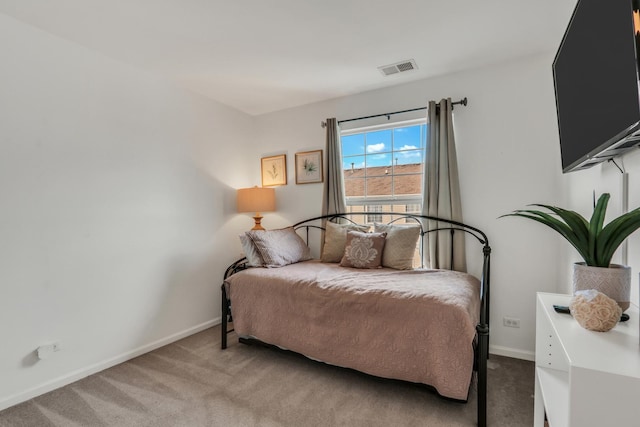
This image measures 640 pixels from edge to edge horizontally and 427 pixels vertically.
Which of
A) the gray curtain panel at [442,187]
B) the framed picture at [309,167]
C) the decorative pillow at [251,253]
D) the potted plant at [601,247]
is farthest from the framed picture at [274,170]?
the potted plant at [601,247]

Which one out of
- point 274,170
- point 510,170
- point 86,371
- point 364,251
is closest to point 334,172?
point 274,170

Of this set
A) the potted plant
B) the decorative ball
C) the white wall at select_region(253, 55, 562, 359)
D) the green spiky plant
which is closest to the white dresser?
the decorative ball

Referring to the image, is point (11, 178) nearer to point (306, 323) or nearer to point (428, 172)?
point (306, 323)

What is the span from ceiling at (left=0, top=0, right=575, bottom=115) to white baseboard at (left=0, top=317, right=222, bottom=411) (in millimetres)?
2417

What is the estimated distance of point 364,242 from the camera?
275 centimetres

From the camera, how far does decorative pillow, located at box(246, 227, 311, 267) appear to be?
2.81 meters

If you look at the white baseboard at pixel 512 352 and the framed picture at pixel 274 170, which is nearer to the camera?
the white baseboard at pixel 512 352

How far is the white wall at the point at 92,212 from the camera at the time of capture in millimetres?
1958

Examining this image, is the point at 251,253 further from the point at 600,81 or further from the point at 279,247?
the point at 600,81

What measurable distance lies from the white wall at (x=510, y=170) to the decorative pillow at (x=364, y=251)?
827mm

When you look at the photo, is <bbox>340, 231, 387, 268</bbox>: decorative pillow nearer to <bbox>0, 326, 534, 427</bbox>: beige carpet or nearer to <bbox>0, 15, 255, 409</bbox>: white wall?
<bbox>0, 326, 534, 427</bbox>: beige carpet

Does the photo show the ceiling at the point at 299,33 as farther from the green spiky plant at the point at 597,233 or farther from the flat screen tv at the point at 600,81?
the green spiky plant at the point at 597,233

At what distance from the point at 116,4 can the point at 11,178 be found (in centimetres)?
128

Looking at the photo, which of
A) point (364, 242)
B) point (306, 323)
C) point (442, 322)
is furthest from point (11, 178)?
point (442, 322)
